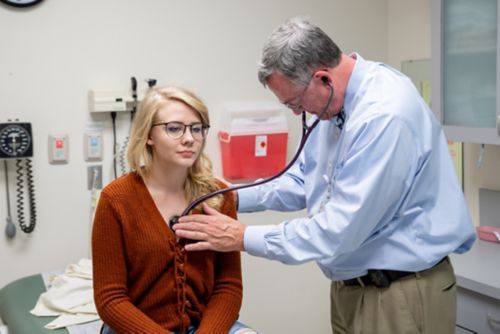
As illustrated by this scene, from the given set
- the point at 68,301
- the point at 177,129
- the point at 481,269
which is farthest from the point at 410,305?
the point at 68,301

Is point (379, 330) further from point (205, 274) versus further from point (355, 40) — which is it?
point (355, 40)

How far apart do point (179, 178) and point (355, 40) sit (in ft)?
Result: 5.24

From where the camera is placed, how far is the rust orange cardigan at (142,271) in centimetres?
157

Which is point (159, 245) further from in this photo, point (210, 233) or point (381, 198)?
point (381, 198)

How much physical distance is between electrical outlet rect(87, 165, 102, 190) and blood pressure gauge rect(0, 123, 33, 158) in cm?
25

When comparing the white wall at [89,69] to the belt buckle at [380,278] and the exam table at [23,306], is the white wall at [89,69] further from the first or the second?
the belt buckle at [380,278]

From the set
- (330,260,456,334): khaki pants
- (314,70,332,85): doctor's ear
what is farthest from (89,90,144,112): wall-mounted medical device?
(330,260,456,334): khaki pants

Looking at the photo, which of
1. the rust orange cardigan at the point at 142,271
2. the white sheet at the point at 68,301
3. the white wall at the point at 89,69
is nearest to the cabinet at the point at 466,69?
the white wall at the point at 89,69

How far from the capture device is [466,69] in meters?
2.34

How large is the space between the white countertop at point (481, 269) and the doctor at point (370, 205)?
389mm

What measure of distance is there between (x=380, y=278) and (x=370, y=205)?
0.26 metres

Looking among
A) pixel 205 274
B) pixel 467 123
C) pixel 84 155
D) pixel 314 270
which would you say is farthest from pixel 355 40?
pixel 205 274

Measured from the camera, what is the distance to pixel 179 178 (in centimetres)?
172

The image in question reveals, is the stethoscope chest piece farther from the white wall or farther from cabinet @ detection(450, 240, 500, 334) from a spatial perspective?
cabinet @ detection(450, 240, 500, 334)
